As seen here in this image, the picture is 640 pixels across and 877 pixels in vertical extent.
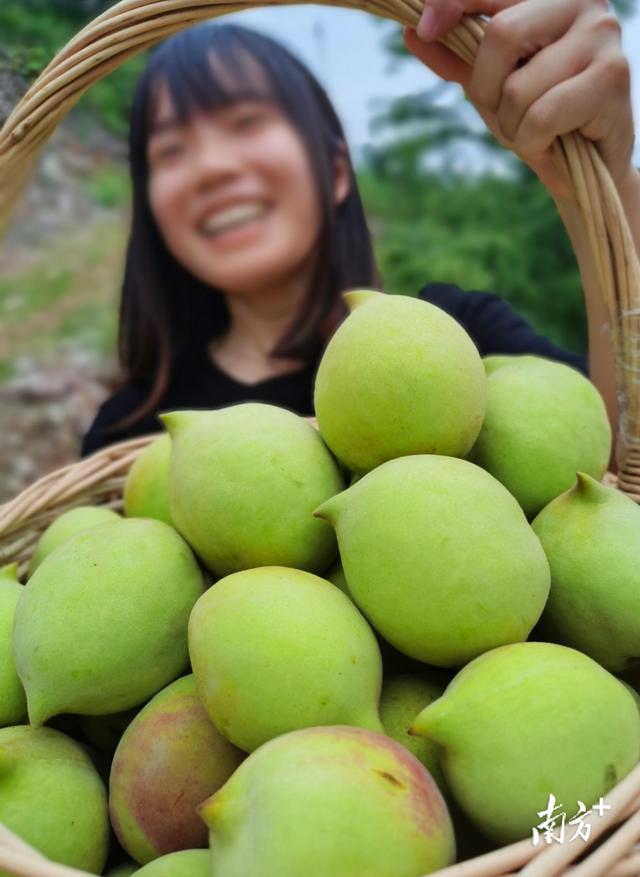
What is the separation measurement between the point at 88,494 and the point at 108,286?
4324 millimetres

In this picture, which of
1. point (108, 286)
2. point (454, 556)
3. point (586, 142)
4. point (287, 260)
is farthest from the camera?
point (108, 286)

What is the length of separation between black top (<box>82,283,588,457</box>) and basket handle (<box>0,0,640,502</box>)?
948 millimetres

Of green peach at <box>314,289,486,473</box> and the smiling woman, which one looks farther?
the smiling woman

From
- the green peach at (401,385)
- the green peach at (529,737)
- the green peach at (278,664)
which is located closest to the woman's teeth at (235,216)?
the green peach at (401,385)

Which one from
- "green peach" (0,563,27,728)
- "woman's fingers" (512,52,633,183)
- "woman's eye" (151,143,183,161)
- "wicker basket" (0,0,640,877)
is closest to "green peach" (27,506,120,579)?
"green peach" (0,563,27,728)

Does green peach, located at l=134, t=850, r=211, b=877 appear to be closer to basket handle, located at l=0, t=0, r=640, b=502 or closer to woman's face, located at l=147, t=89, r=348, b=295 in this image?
basket handle, located at l=0, t=0, r=640, b=502

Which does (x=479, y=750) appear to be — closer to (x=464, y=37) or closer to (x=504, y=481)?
(x=504, y=481)

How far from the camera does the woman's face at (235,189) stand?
6.19ft

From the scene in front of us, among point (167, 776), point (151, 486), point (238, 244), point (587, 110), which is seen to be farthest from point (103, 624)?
point (238, 244)

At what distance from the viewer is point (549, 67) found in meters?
0.89

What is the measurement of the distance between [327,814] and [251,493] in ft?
1.08

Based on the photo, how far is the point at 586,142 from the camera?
916mm

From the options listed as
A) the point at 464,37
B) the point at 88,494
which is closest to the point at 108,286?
the point at 88,494

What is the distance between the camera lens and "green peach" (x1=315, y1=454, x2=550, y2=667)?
660 mm
